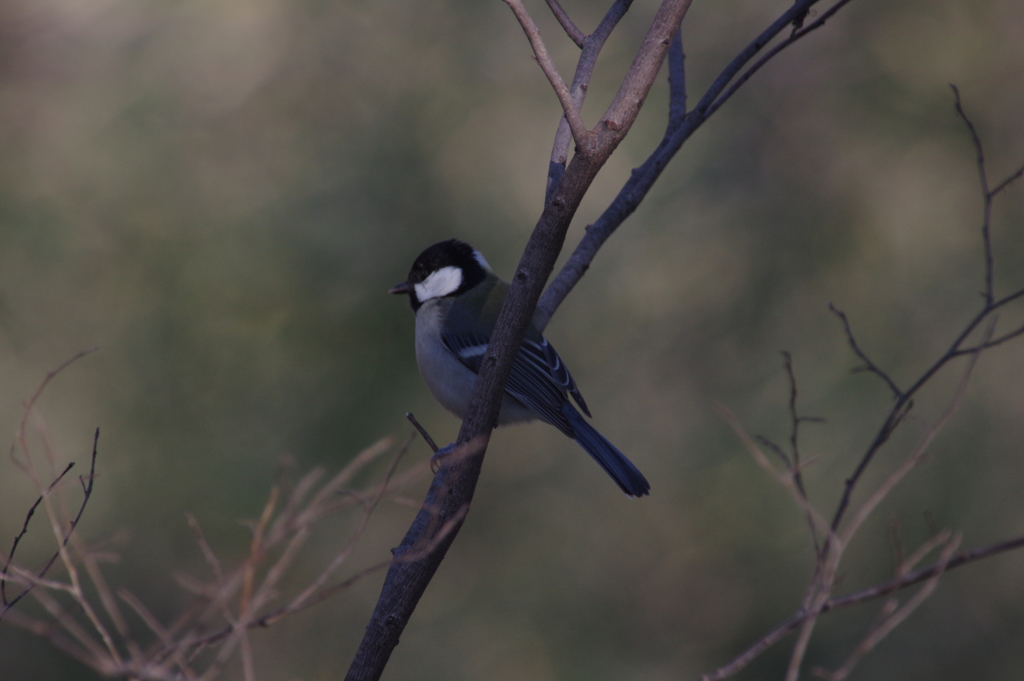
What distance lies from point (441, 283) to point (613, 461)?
4.24 feet

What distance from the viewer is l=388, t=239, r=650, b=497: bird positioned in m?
3.45

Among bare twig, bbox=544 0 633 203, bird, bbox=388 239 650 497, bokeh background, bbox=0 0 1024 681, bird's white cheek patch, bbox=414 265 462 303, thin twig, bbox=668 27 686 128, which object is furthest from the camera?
bokeh background, bbox=0 0 1024 681

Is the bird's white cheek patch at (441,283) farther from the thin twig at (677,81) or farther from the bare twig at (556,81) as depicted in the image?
the bare twig at (556,81)

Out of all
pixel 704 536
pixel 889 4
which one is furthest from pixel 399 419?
pixel 889 4

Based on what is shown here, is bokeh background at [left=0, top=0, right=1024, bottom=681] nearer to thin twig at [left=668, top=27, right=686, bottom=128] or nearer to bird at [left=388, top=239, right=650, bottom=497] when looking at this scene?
bird at [left=388, top=239, right=650, bottom=497]

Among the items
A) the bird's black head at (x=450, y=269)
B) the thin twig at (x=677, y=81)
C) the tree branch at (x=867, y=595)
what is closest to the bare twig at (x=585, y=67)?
the thin twig at (x=677, y=81)

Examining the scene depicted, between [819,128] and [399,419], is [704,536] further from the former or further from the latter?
[819,128]

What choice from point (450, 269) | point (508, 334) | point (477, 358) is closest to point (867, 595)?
point (508, 334)

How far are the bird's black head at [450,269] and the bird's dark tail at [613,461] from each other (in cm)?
94

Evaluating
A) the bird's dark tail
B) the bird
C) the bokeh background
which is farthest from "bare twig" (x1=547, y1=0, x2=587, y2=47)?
the bokeh background

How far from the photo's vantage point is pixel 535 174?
6598 mm

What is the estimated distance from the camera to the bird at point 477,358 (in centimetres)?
345

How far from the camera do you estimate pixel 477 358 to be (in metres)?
3.60

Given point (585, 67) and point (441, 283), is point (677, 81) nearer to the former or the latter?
point (585, 67)
